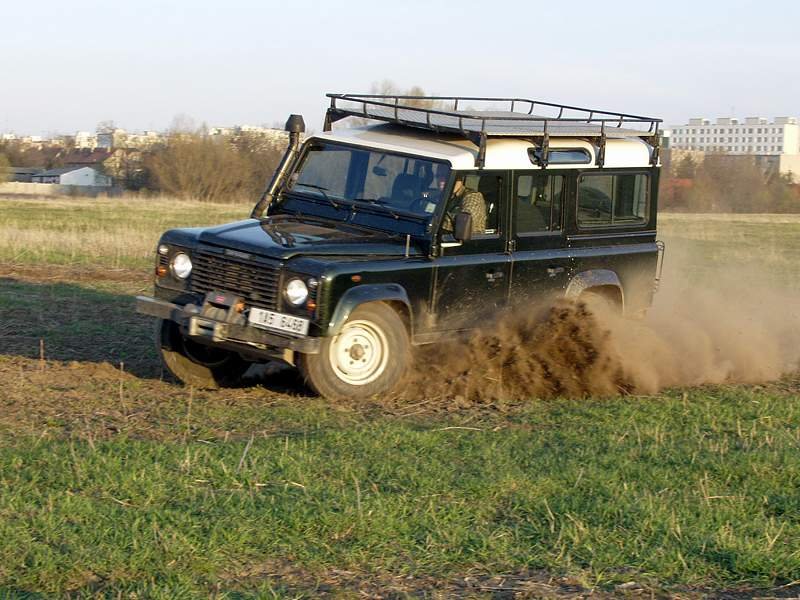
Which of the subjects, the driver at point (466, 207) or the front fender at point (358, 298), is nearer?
the front fender at point (358, 298)

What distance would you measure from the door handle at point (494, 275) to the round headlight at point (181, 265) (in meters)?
2.39

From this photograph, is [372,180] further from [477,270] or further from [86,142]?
[86,142]

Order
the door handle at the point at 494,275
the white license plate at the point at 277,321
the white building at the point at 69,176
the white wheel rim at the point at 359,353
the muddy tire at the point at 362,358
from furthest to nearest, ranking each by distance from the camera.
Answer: the white building at the point at 69,176
the door handle at the point at 494,275
the white wheel rim at the point at 359,353
the muddy tire at the point at 362,358
the white license plate at the point at 277,321

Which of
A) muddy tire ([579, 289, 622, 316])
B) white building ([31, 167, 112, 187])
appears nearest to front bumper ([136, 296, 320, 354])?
muddy tire ([579, 289, 622, 316])

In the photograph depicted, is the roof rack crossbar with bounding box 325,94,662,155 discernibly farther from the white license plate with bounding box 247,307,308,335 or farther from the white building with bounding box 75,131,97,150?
the white building with bounding box 75,131,97,150

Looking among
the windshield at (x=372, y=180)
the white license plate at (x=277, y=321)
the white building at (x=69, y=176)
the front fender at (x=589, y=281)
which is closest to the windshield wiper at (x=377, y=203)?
the windshield at (x=372, y=180)

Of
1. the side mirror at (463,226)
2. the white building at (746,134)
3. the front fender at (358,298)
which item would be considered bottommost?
the front fender at (358,298)

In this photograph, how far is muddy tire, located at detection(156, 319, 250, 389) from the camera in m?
8.85

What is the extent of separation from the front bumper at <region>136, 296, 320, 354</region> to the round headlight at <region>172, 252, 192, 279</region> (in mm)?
400

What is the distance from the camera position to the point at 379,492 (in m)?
5.79

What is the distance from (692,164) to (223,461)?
31.7 meters

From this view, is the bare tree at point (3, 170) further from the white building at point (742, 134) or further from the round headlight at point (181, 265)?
the white building at point (742, 134)

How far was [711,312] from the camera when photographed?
39.8ft

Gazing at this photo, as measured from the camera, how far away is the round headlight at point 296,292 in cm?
783
